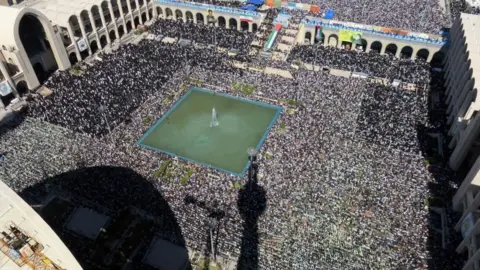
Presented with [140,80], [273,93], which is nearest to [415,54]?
[273,93]

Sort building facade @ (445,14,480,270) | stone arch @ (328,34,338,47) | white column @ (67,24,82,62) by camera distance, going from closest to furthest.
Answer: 1. building facade @ (445,14,480,270)
2. white column @ (67,24,82,62)
3. stone arch @ (328,34,338,47)

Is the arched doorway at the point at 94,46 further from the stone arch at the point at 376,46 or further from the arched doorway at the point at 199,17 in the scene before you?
the stone arch at the point at 376,46

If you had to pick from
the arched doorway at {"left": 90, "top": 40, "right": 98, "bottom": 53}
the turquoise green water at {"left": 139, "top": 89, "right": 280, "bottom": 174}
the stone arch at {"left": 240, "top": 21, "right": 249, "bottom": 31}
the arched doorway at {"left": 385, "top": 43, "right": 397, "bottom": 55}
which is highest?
the arched doorway at {"left": 90, "top": 40, "right": 98, "bottom": 53}

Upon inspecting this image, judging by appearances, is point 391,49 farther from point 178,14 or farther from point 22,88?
point 22,88

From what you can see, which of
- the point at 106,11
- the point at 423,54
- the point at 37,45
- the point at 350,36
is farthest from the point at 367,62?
the point at 37,45

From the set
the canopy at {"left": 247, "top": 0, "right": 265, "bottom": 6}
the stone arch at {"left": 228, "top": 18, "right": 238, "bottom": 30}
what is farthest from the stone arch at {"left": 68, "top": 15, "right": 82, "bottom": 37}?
the canopy at {"left": 247, "top": 0, "right": 265, "bottom": 6}

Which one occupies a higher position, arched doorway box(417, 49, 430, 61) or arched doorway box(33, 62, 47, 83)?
arched doorway box(33, 62, 47, 83)

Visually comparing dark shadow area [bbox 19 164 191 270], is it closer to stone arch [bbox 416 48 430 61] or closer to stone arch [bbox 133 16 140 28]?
stone arch [bbox 133 16 140 28]
